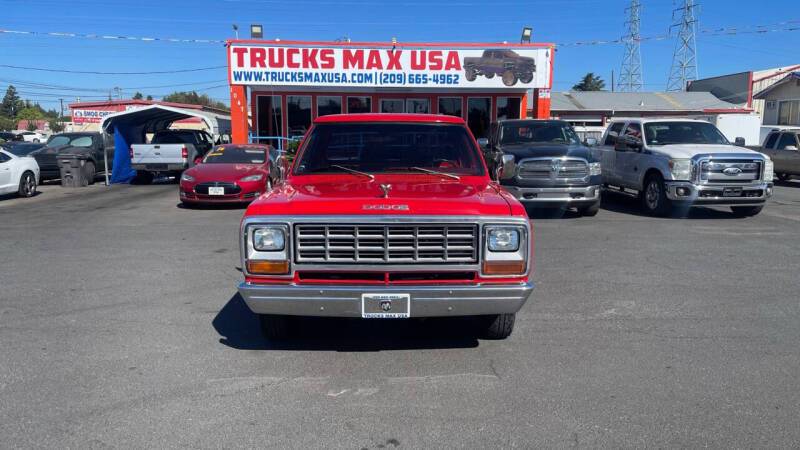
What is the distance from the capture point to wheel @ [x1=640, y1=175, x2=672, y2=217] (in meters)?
12.3

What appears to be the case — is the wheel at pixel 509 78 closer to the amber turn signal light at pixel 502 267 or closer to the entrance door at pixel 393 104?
the entrance door at pixel 393 104

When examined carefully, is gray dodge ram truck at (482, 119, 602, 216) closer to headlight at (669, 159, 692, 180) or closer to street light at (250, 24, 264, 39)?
headlight at (669, 159, 692, 180)

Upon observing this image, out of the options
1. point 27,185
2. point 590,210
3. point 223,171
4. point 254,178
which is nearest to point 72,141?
point 27,185

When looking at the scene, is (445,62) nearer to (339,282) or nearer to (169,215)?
(169,215)

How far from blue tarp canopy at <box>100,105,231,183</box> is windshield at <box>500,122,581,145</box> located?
1323 cm

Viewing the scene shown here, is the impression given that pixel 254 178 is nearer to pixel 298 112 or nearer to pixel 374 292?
pixel 374 292

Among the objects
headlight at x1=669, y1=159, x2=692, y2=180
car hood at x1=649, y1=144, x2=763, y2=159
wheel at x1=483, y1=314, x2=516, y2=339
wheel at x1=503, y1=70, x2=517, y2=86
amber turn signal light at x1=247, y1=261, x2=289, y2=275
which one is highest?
wheel at x1=503, y1=70, x2=517, y2=86

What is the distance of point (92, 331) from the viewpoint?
5.39 metres

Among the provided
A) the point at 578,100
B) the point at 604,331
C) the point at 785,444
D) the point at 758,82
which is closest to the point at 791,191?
the point at 604,331

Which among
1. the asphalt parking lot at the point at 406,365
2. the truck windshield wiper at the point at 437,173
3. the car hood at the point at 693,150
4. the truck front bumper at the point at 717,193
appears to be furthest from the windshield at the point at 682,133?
the truck windshield wiper at the point at 437,173

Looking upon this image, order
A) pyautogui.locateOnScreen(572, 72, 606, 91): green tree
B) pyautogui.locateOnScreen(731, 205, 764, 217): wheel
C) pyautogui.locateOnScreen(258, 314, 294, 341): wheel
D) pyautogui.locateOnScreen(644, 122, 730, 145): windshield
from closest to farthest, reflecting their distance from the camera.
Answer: pyautogui.locateOnScreen(258, 314, 294, 341): wheel < pyautogui.locateOnScreen(731, 205, 764, 217): wheel < pyautogui.locateOnScreen(644, 122, 730, 145): windshield < pyautogui.locateOnScreen(572, 72, 606, 91): green tree

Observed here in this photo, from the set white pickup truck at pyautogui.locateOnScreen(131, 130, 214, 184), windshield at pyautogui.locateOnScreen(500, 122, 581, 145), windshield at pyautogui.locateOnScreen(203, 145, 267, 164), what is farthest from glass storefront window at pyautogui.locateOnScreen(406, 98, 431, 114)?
windshield at pyautogui.locateOnScreen(500, 122, 581, 145)

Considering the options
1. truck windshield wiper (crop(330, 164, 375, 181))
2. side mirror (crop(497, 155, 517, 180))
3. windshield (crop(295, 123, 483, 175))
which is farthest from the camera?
side mirror (crop(497, 155, 517, 180))

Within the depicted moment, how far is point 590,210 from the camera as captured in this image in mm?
12312
